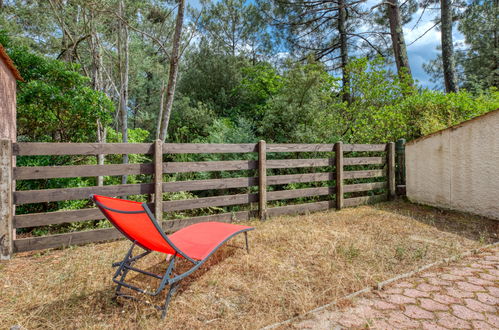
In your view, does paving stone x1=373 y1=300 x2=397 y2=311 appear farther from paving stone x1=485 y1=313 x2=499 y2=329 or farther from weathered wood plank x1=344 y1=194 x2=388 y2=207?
weathered wood plank x1=344 y1=194 x2=388 y2=207

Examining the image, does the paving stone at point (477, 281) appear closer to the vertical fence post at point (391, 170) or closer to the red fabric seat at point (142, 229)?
the red fabric seat at point (142, 229)

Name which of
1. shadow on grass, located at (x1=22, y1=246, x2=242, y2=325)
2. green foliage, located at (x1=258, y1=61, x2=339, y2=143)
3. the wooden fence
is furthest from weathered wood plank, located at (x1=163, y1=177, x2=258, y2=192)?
green foliage, located at (x1=258, y1=61, x2=339, y2=143)

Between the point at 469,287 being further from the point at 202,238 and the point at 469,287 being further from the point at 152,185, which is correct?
the point at 152,185

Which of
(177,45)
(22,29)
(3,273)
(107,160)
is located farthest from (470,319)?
(22,29)

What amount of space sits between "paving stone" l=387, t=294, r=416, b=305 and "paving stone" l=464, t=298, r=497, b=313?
15.7 inches

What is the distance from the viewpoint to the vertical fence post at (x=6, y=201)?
3359mm

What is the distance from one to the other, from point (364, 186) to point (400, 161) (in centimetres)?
133

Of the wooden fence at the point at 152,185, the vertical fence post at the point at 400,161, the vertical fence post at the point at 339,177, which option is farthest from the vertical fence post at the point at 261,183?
the vertical fence post at the point at 400,161

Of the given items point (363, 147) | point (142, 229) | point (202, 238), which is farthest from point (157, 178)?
point (363, 147)

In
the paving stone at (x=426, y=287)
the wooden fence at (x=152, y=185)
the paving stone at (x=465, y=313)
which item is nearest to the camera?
the paving stone at (x=465, y=313)

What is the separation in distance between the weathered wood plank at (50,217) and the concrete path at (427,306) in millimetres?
3129

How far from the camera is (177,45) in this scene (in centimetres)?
595

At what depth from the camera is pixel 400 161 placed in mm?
6902

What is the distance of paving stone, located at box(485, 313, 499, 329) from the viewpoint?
6.48 feet
